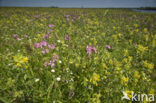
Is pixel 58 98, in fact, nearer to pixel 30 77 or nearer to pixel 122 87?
pixel 30 77

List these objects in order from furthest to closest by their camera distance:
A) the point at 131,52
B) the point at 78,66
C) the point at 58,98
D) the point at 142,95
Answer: the point at 131,52, the point at 78,66, the point at 142,95, the point at 58,98

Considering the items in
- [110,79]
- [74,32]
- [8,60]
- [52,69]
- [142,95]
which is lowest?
[142,95]

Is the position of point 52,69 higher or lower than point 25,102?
higher

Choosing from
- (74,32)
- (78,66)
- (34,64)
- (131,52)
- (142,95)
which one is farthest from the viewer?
(74,32)

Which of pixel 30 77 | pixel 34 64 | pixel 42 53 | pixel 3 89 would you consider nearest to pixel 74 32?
pixel 42 53

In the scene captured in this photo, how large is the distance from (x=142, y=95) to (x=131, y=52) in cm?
263

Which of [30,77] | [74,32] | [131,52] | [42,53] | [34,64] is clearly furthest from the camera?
[74,32]

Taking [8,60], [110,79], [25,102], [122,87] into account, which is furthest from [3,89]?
[122,87]

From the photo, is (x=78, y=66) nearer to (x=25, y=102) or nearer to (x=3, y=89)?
(x=25, y=102)

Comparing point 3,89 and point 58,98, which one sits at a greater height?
point 3,89

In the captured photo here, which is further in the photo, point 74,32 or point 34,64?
point 74,32

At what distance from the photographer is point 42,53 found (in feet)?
10.9

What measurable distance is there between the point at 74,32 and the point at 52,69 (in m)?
3.64

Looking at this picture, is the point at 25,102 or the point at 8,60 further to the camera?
the point at 8,60
